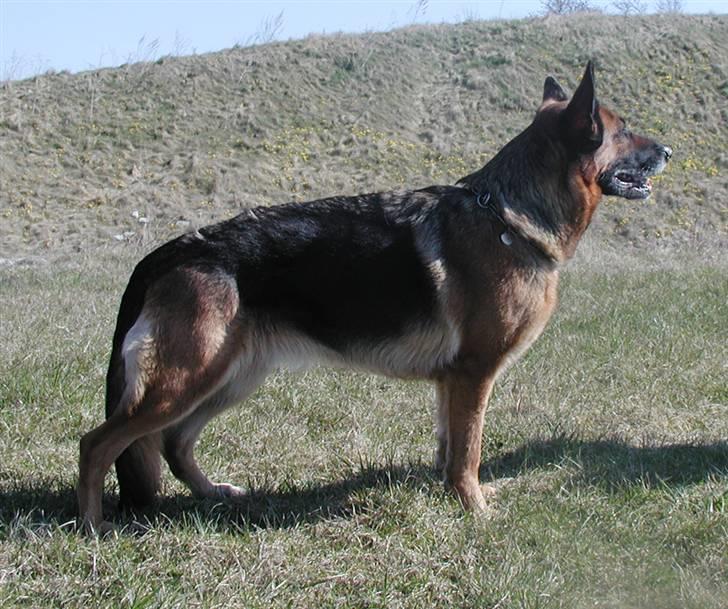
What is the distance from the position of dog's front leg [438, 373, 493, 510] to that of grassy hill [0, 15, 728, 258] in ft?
47.6

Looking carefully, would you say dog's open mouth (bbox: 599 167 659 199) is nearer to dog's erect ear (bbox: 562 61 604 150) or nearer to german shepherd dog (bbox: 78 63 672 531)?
german shepherd dog (bbox: 78 63 672 531)

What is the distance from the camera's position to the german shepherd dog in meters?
4.01

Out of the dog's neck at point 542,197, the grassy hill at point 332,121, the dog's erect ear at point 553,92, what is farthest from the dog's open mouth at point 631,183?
the grassy hill at point 332,121

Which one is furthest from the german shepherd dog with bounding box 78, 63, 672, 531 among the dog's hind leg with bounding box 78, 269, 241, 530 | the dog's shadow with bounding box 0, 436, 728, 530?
the dog's shadow with bounding box 0, 436, 728, 530

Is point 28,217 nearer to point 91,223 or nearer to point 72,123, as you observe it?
point 91,223

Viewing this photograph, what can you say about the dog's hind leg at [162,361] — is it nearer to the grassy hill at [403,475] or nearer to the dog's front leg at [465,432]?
the grassy hill at [403,475]

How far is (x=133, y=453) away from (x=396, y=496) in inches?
49.2

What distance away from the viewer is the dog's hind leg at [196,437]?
451 cm

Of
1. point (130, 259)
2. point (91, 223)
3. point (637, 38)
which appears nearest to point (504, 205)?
point (130, 259)

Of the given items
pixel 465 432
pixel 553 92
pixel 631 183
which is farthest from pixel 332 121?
pixel 465 432

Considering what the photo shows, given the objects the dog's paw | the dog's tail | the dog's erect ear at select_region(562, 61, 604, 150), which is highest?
the dog's erect ear at select_region(562, 61, 604, 150)

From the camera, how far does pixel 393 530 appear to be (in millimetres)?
3949

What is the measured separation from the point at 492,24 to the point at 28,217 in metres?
18.6

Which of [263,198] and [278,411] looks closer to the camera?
[278,411]
